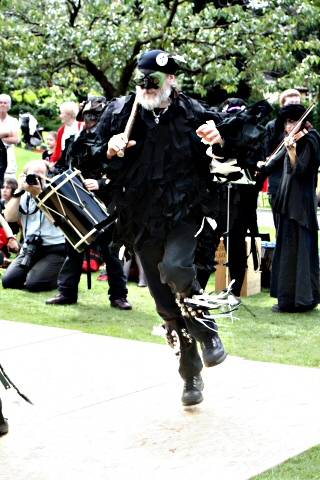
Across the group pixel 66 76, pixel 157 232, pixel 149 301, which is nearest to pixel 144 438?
pixel 157 232

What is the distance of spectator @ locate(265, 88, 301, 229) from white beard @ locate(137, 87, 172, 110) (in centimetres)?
392

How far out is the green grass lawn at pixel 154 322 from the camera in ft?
25.6

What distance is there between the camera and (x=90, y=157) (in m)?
6.05

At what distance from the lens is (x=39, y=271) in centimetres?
1086

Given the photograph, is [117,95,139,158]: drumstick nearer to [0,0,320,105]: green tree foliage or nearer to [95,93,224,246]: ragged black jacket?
[95,93,224,246]: ragged black jacket

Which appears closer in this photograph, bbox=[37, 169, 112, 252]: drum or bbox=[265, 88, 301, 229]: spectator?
bbox=[37, 169, 112, 252]: drum

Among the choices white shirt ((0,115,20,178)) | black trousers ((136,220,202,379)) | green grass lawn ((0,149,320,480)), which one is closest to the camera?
black trousers ((136,220,202,379))

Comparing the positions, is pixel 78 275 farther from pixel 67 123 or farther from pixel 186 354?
pixel 186 354

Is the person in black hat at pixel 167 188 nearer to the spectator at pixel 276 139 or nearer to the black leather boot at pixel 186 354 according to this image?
the black leather boot at pixel 186 354

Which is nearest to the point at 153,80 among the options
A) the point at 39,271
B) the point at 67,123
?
the point at 39,271

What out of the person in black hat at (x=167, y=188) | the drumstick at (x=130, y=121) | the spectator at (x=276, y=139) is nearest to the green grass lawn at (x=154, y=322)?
the spectator at (x=276, y=139)

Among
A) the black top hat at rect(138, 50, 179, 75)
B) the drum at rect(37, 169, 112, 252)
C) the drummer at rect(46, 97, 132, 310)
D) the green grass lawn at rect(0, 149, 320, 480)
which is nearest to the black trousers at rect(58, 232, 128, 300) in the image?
the drummer at rect(46, 97, 132, 310)

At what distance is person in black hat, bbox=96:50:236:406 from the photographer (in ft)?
18.7

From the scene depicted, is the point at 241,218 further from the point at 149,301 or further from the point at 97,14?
the point at 97,14
